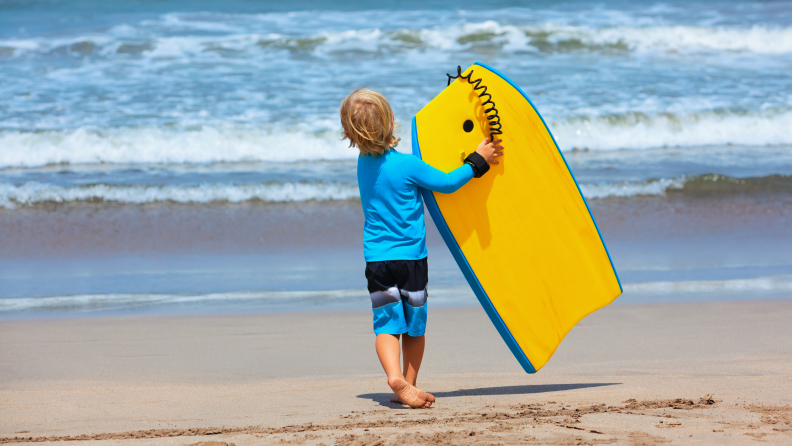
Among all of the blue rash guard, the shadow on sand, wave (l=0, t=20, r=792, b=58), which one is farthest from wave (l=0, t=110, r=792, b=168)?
the blue rash guard

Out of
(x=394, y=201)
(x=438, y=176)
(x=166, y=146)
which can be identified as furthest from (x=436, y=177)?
(x=166, y=146)

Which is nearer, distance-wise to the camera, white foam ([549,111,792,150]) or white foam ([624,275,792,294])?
white foam ([624,275,792,294])

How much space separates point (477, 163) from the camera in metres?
2.68

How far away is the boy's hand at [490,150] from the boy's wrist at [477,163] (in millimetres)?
42

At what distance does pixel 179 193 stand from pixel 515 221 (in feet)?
13.1

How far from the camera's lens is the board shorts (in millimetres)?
2525

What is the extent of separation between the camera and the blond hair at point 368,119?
2440 mm

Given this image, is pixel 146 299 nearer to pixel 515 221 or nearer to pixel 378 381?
pixel 378 381

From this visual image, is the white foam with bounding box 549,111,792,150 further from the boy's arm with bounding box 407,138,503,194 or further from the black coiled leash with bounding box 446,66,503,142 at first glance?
the boy's arm with bounding box 407,138,503,194

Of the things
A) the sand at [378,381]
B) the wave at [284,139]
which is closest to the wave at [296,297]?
the sand at [378,381]

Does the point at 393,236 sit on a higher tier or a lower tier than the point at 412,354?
higher

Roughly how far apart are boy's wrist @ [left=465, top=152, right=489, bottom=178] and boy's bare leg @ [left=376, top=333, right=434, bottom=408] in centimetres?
69

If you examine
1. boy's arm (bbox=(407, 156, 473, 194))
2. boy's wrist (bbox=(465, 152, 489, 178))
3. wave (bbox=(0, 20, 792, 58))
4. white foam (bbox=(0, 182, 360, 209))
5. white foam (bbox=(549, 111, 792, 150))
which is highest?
wave (bbox=(0, 20, 792, 58))

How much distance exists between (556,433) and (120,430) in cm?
142
